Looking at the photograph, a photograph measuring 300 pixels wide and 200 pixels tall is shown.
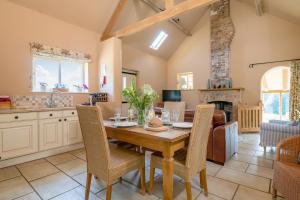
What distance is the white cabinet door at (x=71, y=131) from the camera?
335 cm

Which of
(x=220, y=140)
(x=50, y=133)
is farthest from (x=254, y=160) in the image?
(x=50, y=133)

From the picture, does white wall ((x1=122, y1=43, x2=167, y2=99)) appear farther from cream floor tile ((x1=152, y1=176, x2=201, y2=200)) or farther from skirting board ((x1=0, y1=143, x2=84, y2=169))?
cream floor tile ((x1=152, y1=176, x2=201, y2=200))

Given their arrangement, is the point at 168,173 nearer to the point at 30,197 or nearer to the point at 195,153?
the point at 195,153

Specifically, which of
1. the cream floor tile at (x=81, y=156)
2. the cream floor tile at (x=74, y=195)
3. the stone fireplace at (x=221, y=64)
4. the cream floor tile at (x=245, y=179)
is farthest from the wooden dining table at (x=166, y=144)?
the stone fireplace at (x=221, y=64)

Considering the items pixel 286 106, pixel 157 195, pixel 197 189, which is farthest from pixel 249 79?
pixel 157 195

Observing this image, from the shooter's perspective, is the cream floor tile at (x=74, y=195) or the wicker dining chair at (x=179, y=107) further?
the wicker dining chair at (x=179, y=107)

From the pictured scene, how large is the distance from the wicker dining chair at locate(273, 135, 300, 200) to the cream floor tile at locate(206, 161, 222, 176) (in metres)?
Result: 0.78

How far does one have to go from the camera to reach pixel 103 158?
157 cm

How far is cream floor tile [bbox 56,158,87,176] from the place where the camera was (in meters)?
2.49

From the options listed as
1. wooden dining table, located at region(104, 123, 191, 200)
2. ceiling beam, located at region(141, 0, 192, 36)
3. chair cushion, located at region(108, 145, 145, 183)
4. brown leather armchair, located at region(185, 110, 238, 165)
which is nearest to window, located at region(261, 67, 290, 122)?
ceiling beam, located at region(141, 0, 192, 36)

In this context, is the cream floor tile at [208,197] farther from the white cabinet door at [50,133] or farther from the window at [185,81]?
the window at [185,81]

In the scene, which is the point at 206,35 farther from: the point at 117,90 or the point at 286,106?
the point at 117,90

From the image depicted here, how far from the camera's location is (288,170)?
5.03ft

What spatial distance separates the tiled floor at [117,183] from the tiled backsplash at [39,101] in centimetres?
114
